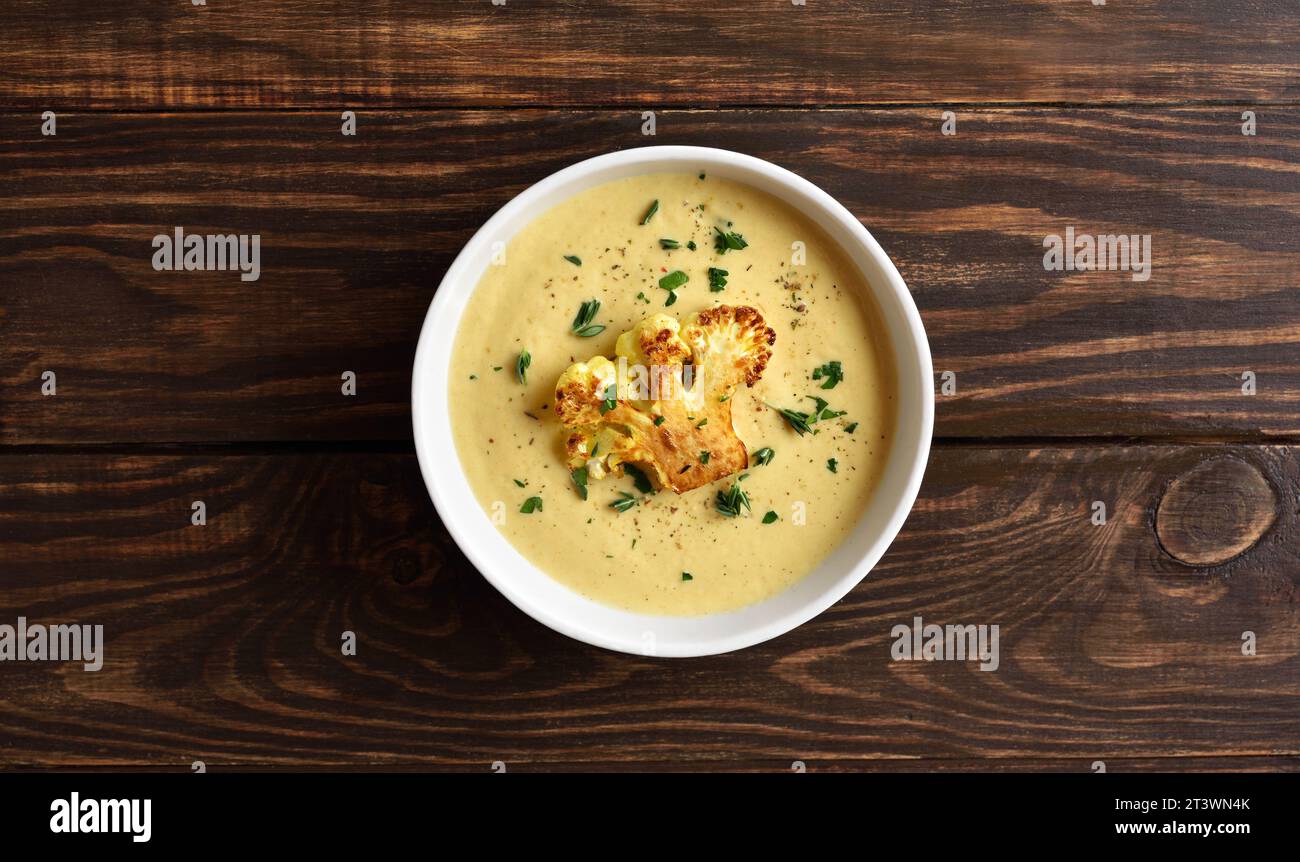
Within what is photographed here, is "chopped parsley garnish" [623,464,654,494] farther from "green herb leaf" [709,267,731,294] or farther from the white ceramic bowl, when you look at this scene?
"green herb leaf" [709,267,731,294]

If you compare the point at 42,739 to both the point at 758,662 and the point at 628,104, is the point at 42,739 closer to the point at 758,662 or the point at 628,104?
the point at 758,662

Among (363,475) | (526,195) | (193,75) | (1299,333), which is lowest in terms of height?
(363,475)

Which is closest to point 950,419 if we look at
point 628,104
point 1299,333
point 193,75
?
point 1299,333

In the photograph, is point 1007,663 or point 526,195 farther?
point 1007,663

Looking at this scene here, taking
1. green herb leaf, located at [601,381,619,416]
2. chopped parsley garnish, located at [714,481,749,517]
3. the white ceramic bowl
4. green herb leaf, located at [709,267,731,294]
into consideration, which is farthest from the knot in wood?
green herb leaf, located at [601,381,619,416]

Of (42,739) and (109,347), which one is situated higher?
(109,347)

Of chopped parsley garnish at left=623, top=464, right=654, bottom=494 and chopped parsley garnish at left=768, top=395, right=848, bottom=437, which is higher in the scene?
chopped parsley garnish at left=768, top=395, right=848, bottom=437
